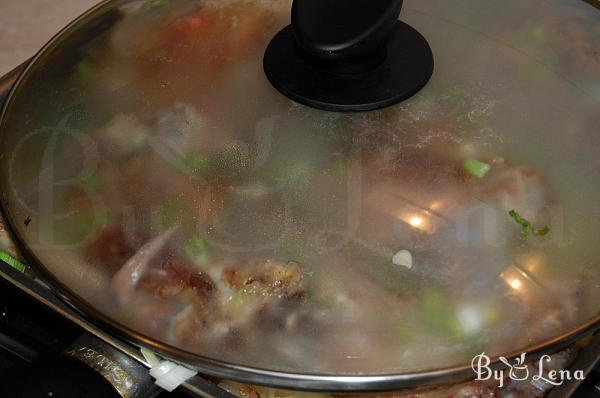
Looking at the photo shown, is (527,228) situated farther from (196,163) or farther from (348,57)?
(196,163)

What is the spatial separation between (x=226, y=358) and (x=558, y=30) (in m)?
0.82

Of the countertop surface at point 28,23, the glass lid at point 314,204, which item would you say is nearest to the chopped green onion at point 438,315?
the glass lid at point 314,204

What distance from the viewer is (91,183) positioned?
3.53ft

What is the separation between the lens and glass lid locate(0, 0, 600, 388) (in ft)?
3.11

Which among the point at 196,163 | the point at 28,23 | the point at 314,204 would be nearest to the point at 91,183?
the point at 196,163

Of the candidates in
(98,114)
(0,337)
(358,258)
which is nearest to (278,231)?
(358,258)

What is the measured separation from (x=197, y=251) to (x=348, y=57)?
1.16ft

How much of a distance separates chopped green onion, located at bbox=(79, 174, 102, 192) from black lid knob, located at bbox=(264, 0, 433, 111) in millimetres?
311

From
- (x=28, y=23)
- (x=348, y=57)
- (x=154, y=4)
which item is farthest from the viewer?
(x=28, y=23)

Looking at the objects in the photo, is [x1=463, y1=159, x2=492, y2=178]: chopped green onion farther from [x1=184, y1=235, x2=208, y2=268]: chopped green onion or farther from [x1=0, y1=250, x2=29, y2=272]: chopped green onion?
[x1=0, y1=250, x2=29, y2=272]: chopped green onion

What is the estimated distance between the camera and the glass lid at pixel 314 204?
949 millimetres

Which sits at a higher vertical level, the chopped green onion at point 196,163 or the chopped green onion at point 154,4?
the chopped green onion at point 154,4

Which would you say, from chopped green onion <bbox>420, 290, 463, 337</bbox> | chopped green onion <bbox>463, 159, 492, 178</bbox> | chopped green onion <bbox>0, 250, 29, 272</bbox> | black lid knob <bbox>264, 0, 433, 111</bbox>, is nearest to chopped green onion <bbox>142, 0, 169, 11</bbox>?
black lid knob <bbox>264, 0, 433, 111</bbox>

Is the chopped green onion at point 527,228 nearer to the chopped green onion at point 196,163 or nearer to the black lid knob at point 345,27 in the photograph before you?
the black lid knob at point 345,27
